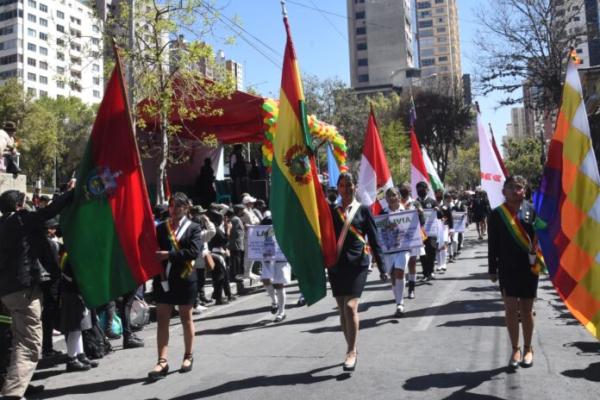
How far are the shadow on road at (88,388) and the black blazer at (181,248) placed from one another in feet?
3.69

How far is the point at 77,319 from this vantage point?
22.7 ft

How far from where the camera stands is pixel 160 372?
243 inches

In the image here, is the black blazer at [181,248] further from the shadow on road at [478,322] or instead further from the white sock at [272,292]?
the shadow on road at [478,322]

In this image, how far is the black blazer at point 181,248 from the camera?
6215 mm

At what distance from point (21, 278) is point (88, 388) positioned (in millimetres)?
1327

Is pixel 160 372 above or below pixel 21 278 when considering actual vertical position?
below

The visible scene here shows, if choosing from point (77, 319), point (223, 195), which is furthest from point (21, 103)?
point (77, 319)

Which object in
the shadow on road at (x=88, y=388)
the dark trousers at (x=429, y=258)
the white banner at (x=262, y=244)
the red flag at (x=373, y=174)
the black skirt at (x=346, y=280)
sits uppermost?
the red flag at (x=373, y=174)

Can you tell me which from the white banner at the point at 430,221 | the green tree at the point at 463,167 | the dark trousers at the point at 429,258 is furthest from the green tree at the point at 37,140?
the green tree at the point at 463,167

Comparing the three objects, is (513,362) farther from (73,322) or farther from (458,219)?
(458,219)

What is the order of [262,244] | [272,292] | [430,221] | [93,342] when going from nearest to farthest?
[93,342] < [272,292] < [262,244] < [430,221]

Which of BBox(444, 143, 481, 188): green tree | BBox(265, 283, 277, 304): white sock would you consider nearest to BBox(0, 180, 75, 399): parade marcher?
BBox(265, 283, 277, 304): white sock

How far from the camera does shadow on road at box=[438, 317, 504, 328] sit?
8.20 m

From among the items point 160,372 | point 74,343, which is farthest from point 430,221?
point 74,343
